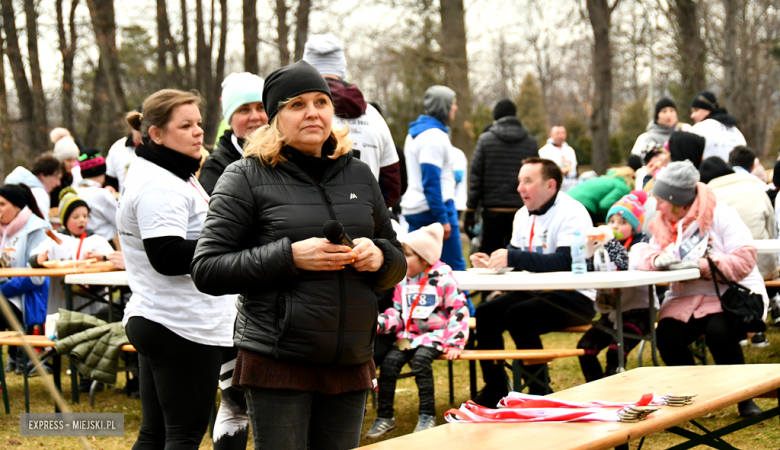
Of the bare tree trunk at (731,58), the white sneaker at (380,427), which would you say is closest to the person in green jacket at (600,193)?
the white sneaker at (380,427)

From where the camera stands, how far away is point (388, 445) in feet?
8.31

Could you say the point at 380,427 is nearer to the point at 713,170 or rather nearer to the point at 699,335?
the point at 699,335

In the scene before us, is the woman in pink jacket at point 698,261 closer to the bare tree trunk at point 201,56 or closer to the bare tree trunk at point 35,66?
the bare tree trunk at point 201,56

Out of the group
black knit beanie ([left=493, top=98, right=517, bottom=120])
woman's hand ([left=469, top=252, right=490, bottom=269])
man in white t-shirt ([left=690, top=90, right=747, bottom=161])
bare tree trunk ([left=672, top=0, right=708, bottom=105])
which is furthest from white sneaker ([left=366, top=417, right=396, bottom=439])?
bare tree trunk ([left=672, top=0, right=708, bottom=105])

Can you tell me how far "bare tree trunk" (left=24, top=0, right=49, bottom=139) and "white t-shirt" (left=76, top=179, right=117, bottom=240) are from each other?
8680 mm

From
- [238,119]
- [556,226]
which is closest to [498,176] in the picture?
[556,226]

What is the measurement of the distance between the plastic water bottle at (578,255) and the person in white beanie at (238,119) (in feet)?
7.43

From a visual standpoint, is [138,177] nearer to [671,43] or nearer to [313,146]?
[313,146]

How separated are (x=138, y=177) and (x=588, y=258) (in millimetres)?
3132

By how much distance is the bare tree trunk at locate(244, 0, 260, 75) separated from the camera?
14836 mm

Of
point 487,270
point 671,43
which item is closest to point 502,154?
point 487,270

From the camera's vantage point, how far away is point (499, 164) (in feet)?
29.2

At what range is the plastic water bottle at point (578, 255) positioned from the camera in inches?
205

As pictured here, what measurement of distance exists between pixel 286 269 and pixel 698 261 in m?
3.38
